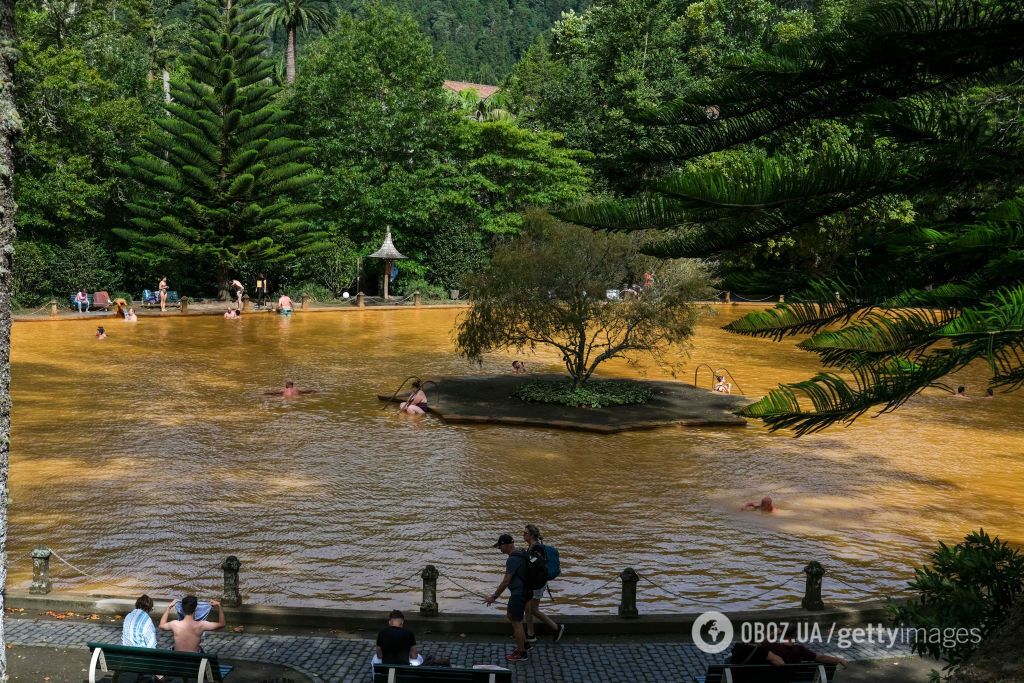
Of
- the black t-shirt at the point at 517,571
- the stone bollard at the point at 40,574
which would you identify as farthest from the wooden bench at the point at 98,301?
the black t-shirt at the point at 517,571

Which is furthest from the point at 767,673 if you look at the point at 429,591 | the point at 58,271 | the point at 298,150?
the point at 298,150

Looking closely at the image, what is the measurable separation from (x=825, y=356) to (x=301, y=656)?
6942 millimetres

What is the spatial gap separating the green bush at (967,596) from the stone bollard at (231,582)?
21.5 feet

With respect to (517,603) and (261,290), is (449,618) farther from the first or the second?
(261,290)

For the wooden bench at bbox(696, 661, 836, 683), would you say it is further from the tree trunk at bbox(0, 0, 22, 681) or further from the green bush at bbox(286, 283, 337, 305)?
the green bush at bbox(286, 283, 337, 305)

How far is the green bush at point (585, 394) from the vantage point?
74.4ft

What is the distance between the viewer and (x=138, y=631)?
868 centimetres

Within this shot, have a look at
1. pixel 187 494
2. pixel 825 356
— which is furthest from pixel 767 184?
pixel 187 494

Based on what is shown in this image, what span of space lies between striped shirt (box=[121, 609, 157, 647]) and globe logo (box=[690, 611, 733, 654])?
503 cm

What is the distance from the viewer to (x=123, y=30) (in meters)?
51.2

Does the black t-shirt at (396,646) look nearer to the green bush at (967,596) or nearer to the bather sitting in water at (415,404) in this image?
the green bush at (967,596)

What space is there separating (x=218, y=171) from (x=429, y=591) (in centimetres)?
3580

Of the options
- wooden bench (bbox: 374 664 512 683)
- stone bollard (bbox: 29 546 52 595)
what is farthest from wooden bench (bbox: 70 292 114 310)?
wooden bench (bbox: 374 664 512 683)

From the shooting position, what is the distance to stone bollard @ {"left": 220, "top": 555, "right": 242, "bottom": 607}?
10.3 meters
